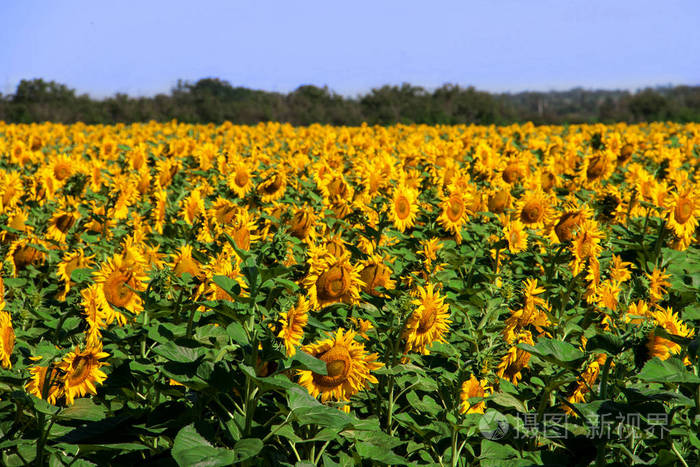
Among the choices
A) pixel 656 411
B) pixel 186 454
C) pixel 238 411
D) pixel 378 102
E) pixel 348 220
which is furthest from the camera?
pixel 378 102

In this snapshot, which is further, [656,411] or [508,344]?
[508,344]

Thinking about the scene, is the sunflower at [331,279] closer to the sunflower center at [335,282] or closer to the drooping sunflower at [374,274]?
the sunflower center at [335,282]

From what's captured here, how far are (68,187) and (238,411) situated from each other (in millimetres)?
4631

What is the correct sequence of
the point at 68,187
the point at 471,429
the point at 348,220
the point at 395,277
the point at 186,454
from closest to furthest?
the point at 186,454, the point at 471,429, the point at 395,277, the point at 348,220, the point at 68,187

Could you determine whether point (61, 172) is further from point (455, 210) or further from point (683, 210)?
point (683, 210)

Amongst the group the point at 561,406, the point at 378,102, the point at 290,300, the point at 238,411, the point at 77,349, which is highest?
the point at 378,102

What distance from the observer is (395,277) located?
4344mm

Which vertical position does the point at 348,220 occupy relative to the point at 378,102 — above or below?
below

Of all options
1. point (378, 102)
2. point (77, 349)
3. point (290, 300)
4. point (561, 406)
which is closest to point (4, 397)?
point (77, 349)

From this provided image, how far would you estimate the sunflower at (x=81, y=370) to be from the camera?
2691 millimetres

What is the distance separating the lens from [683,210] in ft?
16.6

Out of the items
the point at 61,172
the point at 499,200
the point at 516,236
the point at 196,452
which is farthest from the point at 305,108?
the point at 196,452

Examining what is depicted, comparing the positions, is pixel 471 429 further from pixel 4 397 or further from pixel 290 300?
pixel 4 397

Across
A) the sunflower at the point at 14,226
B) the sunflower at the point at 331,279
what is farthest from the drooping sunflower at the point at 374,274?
the sunflower at the point at 14,226
